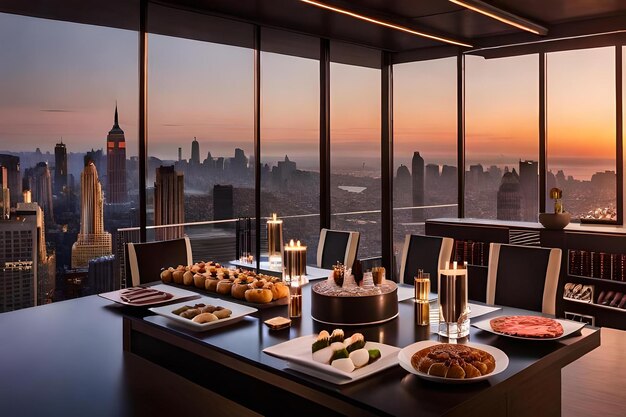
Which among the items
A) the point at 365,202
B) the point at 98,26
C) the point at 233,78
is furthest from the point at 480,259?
the point at 98,26

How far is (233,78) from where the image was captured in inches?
231

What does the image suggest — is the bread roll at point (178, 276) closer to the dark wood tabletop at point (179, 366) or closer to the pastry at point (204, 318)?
the dark wood tabletop at point (179, 366)

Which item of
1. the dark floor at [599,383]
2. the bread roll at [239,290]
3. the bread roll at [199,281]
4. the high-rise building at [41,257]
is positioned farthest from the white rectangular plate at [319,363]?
the high-rise building at [41,257]

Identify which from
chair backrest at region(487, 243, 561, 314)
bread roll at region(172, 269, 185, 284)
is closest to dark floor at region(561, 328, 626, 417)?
chair backrest at region(487, 243, 561, 314)

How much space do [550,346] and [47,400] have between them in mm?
1559

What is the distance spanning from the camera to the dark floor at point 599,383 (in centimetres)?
323

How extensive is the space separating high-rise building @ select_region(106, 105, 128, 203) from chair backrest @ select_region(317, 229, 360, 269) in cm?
178

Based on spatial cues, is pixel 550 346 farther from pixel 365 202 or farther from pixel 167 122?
pixel 365 202

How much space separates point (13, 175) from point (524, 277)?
12.0 feet

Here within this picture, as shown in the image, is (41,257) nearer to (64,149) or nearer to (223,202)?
(64,149)

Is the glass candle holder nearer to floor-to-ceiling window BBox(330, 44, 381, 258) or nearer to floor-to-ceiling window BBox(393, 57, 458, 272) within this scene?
floor-to-ceiling window BBox(330, 44, 381, 258)

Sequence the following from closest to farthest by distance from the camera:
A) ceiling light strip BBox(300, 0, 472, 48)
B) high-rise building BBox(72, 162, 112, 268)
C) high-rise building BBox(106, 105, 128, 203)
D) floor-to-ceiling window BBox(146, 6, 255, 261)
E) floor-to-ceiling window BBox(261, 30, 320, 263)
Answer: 1. ceiling light strip BBox(300, 0, 472, 48)
2. high-rise building BBox(72, 162, 112, 268)
3. high-rise building BBox(106, 105, 128, 203)
4. floor-to-ceiling window BBox(146, 6, 255, 261)
5. floor-to-ceiling window BBox(261, 30, 320, 263)

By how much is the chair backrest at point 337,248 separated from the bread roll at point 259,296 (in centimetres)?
145

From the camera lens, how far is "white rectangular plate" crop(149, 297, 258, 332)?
2.09 meters
